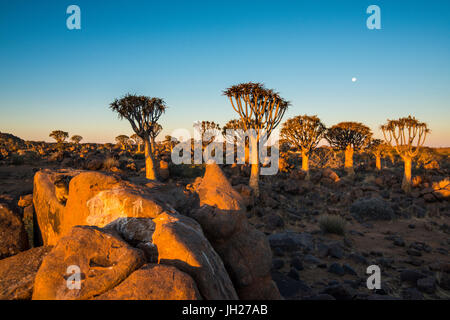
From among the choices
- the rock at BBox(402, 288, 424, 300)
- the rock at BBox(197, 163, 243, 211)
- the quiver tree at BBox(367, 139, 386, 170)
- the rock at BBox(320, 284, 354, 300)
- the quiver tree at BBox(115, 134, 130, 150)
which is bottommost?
the rock at BBox(402, 288, 424, 300)

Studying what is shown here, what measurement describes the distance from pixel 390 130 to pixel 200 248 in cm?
2048

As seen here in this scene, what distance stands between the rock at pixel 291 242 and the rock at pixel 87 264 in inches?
249

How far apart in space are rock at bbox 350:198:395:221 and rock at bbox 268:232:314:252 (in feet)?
15.6

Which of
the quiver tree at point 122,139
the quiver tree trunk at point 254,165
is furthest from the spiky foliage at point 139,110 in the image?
the quiver tree at point 122,139

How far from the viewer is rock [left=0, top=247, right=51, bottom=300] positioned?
8.50 ft

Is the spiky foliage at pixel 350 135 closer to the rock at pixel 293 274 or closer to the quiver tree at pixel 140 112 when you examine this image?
the quiver tree at pixel 140 112

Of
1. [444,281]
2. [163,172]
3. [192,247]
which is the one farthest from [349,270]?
[163,172]

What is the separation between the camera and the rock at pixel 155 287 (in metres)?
1.93

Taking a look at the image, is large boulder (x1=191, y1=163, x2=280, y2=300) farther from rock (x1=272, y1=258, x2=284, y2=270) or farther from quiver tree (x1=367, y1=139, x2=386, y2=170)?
quiver tree (x1=367, y1=139, x2=386, y2=170)

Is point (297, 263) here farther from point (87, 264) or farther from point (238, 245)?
point (87, 264)

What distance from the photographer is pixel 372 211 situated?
11.8 metres

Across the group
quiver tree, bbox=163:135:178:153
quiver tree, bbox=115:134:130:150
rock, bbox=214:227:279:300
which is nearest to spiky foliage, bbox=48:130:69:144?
quiver tree, bbox=115:134:130:150

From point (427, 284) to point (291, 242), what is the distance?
345 centimetres
